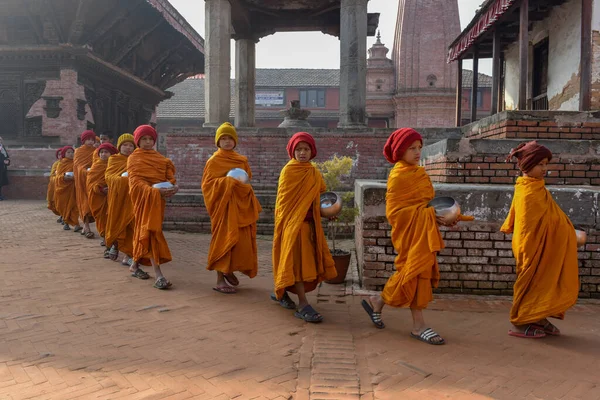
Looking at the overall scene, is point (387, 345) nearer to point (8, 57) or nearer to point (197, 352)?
point (197, 352)

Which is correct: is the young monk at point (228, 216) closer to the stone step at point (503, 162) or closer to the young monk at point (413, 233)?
the young monk at point (413, 233)

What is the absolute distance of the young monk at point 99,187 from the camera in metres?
7.29

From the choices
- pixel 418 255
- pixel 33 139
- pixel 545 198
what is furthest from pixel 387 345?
pixel 33 139

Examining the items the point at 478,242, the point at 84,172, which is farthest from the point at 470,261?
the point at 84,172

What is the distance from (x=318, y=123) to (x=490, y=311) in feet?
98.1

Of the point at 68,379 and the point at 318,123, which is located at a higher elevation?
the point at 318,123

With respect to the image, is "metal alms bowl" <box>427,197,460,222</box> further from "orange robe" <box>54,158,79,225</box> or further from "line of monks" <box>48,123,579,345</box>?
"orange robe" <box>54,158,79,225</box>

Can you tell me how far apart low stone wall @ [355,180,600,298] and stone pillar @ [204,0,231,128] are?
6396mm

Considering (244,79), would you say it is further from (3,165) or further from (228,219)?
(228,219)

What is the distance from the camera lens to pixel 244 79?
1391 centimetres

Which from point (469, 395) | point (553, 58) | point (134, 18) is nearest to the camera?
point (469, 395)

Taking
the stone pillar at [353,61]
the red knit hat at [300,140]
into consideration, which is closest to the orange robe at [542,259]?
the red knit hat at [300,140]

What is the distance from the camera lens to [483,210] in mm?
4820

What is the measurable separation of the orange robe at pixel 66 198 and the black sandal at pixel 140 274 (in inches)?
180
